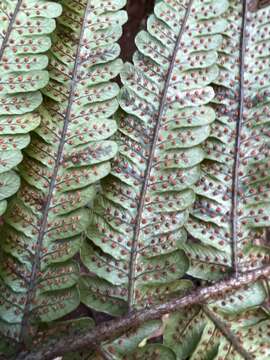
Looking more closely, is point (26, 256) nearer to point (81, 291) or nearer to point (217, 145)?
point (81, 291)

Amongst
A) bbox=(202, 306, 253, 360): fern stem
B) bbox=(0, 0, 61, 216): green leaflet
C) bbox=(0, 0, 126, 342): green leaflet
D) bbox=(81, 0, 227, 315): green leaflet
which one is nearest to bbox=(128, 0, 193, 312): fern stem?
bbox=(81, 0, 227, 315): green leaflet

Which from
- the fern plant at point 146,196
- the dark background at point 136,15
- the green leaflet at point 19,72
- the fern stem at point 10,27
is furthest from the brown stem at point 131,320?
the dark background at point 136,15

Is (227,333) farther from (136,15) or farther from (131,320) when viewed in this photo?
(136,15)

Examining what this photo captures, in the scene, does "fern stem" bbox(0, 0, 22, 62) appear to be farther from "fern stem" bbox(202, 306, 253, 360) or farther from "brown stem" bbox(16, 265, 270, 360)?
"fern stem" bbox(202, 306, 253, 360)

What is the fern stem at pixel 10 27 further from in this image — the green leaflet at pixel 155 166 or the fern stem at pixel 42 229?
the green leaflet at pixel 155 166

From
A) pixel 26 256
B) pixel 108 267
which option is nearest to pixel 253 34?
pixel 108 267
